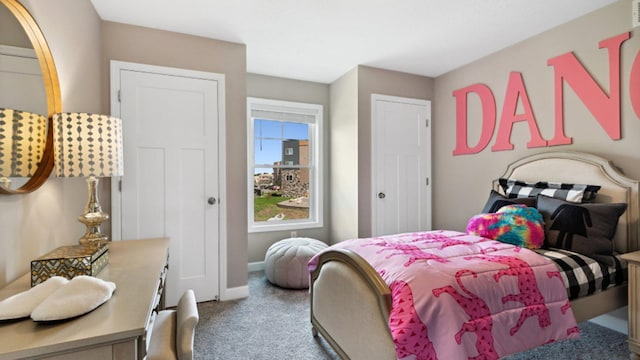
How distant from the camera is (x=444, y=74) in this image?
3.74m

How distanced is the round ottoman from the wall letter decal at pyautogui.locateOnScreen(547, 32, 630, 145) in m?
2.58

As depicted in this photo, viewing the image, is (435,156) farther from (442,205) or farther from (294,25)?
(294,25)

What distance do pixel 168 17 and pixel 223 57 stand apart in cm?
54

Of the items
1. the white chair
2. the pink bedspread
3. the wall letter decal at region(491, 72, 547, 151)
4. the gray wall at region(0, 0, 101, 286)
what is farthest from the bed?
the gray wall at region(0, 0, 101, 286)

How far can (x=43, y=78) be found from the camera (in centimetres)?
145

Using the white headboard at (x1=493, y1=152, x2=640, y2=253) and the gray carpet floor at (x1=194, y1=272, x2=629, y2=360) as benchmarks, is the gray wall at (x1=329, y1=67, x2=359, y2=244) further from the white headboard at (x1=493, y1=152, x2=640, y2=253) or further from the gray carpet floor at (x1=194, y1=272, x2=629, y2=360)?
the white headboard at (x1=493, y1=152, x2=640, y2=253)

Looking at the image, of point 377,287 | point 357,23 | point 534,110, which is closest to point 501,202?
point 534,110

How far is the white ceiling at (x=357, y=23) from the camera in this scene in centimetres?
228

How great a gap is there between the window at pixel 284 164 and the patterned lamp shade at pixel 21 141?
7.86ft

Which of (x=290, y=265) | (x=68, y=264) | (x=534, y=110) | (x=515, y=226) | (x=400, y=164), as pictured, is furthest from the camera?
(x=400, y=164)

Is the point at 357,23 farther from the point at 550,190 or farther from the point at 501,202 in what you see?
the point at 550,190

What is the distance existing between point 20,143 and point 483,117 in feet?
12.2

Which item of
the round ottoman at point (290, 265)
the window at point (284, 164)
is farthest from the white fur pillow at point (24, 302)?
the window at point (284, 164)

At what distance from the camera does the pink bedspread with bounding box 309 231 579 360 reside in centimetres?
129
